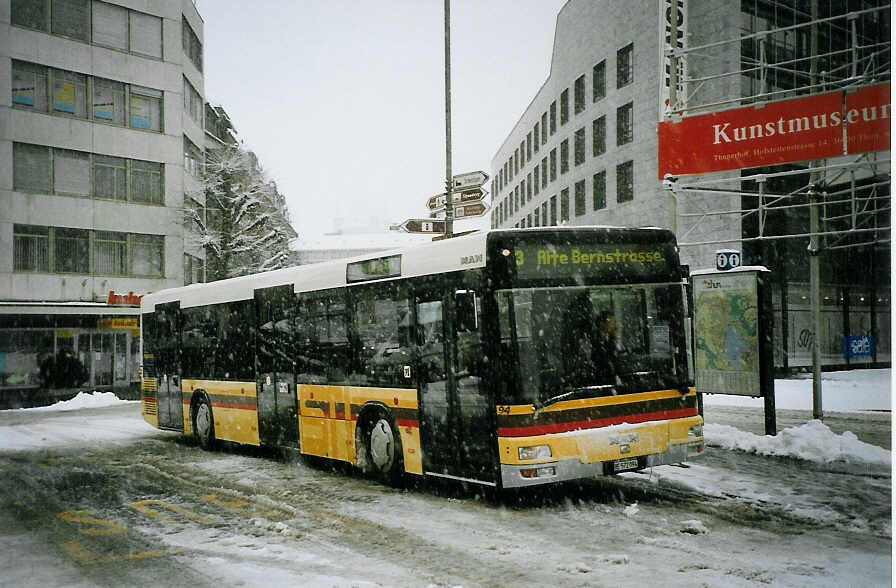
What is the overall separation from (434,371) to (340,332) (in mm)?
2028

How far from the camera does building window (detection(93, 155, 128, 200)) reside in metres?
13.9

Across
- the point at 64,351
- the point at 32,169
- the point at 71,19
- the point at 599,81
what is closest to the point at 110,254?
the point at 32,169

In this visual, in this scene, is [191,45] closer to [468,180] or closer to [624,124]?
[468,180]

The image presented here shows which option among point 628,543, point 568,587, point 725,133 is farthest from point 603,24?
point 568,587

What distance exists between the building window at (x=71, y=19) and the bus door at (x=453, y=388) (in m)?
7.46

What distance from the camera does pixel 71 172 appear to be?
13836 mm

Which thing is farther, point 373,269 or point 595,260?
point 373,269

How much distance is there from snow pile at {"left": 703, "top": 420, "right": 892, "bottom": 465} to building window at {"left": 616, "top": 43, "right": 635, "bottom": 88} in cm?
653

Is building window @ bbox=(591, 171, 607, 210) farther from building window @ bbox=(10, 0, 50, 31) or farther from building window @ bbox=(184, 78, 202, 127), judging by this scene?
building window @ bbox=(10, 0, 50, 31)

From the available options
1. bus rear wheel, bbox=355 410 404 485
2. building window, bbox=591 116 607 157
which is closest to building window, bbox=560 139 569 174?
building window, bbox=591 116 607 157

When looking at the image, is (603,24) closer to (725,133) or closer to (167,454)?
(725,133)

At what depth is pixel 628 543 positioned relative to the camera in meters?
6.43

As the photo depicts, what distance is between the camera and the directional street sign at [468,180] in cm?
1258

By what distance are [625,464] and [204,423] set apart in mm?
8211
